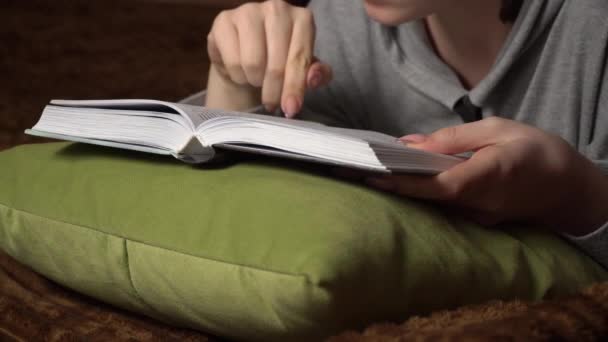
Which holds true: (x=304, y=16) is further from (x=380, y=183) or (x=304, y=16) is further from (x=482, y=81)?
(x=380, y=183)

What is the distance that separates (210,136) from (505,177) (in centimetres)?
27

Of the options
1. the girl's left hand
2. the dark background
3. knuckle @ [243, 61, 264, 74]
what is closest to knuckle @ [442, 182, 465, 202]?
the girl's left hand

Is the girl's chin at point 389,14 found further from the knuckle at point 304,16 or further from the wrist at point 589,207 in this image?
the wrist at point 589,207

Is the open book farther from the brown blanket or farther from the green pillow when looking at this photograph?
the brown blanket

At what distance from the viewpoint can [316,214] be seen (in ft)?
1.69

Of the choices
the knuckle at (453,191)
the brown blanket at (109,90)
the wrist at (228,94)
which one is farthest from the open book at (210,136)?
the wrist at (228,94)

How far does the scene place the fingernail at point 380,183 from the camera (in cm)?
59

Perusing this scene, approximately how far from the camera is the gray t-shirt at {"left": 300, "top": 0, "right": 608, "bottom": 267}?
89cm

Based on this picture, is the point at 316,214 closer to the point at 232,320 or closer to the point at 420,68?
the point at 232,320

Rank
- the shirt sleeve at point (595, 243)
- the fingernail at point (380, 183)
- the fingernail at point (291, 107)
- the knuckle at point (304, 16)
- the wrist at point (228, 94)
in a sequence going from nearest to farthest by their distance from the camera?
the fingernail at point (380, 183) → the shirt sleeve at point (595, 243) → the fingernail at point (291, 107) → the knuckle at point (304, 16) → the wrist at point (228, 94)

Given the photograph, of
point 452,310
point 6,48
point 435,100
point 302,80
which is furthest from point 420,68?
point 6,48

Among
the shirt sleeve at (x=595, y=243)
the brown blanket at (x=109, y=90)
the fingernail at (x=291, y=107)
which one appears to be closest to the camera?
the brown blanket at (x=109, y=90)

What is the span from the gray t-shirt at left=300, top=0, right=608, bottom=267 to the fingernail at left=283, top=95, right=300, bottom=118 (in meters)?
0.30

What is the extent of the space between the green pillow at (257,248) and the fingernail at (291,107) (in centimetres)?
19
